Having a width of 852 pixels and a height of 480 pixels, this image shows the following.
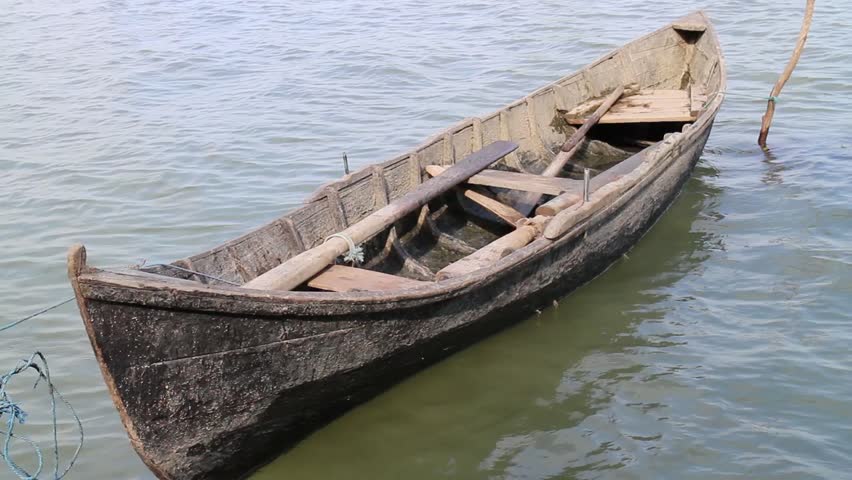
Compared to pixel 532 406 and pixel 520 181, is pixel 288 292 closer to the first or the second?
pixel 532 406

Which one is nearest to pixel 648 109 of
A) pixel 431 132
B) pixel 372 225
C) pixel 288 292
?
pixel 431 132

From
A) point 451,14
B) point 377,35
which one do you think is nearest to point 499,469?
point 377,35

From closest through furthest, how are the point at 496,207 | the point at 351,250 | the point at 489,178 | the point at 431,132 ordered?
the point at 351,250 → the point at 496,207 → the point at 489,178 → the point at 431,132

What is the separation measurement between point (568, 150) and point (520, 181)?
1267 mm

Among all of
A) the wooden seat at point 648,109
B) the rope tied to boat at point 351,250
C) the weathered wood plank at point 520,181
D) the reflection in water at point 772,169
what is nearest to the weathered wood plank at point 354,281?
the rope tied to boat at point 351,250

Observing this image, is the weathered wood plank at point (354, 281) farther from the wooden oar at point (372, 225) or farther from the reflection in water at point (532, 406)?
the reflection in water at point (532, 406)

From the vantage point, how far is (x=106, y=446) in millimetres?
4734

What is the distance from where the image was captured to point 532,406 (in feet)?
16.2

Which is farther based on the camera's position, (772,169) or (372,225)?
(772,169)

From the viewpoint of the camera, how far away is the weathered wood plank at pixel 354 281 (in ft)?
14.8

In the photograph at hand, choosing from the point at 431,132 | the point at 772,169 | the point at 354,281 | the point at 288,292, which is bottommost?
the point at 772,169

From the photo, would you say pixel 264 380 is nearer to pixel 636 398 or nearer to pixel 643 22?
pixel 636 398

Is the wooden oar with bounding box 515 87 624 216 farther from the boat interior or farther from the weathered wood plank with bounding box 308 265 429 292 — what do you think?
the weathered wood plank with bounding box 308 265 429 292

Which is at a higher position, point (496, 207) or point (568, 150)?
point (568, 150)
